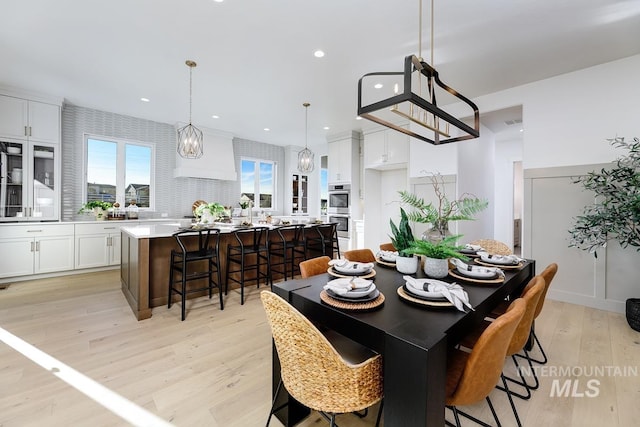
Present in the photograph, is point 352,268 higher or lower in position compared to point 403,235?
lower

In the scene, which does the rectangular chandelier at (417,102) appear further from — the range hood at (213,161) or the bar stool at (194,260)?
the range hood at (213,161)

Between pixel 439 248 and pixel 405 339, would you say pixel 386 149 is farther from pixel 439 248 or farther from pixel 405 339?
pixel 405 339

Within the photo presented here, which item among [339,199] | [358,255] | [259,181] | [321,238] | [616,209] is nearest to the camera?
[358,255]

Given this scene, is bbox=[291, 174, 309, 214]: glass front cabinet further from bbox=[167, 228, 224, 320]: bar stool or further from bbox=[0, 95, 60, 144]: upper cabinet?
bbox=[0, 95, 60, 144]: upper cabinet

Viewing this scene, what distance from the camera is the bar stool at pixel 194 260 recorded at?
2984mm

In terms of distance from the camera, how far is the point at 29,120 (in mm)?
4230

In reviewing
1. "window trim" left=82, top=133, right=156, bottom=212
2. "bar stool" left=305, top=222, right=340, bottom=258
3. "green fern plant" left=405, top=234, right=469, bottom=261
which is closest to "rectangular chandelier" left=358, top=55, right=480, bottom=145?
"green fern plant" left=405, top=234, right=469, bottom=261

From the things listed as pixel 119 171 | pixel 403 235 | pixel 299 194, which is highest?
pixel 119 171

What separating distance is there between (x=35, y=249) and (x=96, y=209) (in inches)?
38.9

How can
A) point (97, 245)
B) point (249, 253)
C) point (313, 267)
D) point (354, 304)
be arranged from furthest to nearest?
point (97, 245) < point (249, 253) < point (313, 267) < point (354, 304)

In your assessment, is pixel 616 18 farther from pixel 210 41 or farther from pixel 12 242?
pixel 12 242

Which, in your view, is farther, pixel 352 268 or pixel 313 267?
pixel 313 267

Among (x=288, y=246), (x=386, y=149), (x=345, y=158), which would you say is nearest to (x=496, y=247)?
(x=288, y=246)

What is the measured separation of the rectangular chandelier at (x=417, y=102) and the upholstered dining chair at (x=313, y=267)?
1.13 meters
